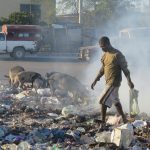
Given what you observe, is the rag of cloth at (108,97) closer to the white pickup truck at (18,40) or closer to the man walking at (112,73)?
the man walking at (112,73)

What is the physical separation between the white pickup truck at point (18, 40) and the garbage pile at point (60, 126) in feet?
55.4

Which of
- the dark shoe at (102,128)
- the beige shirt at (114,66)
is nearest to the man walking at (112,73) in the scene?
the beige shirt at (114,66)

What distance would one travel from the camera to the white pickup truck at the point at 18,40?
103ft

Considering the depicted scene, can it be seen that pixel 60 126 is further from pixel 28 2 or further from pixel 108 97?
pixel 28 2

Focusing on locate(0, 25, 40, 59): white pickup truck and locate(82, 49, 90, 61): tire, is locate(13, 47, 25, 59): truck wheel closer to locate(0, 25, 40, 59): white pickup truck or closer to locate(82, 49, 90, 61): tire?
locate(0, 25, 40, 59): white pickup truck

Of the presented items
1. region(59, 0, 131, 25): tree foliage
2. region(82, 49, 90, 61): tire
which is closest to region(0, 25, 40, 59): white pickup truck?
region(82, 49, 90, 61): tire

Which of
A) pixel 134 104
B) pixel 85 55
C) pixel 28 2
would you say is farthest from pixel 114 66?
pixel 28 2

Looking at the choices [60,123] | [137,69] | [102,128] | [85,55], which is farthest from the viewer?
[85,55]

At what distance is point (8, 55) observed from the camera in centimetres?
3344

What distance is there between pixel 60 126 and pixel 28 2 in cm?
3632

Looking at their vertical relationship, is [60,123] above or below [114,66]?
below

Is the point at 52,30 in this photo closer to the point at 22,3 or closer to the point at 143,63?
the point at 22,3

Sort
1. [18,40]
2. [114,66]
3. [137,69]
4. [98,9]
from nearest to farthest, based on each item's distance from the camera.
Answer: [114,66]
[137,69]
[18,40]
[98,9]

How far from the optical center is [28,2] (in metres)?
45.3
